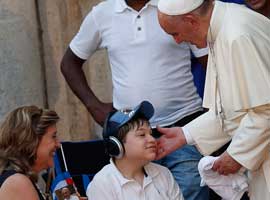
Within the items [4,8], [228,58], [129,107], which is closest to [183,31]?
[228,58]

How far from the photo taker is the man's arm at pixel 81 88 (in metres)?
6.01

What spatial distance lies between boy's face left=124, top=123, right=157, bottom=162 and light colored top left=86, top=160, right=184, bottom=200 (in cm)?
11

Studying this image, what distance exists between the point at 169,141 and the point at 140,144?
6.5 inches

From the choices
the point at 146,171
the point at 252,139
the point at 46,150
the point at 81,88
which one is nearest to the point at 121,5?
the point at 81,88

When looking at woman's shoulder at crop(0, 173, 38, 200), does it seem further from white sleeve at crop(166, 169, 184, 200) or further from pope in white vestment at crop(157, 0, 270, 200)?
pope in white vestment at crop(157, 0, 270, 200)

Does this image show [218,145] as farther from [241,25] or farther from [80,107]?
[80,107]

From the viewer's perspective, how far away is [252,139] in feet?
Result: 15.2

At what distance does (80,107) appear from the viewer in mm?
7113

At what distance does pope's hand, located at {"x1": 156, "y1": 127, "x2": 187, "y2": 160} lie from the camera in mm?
5246

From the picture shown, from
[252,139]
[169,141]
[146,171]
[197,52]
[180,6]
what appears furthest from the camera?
[197,52]

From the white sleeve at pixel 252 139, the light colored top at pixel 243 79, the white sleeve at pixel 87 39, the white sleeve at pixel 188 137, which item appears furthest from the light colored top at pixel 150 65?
the white sleeve at pixel 252 139

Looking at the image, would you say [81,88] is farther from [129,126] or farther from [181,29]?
[181,29]

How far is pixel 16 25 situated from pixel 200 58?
4.70 feet

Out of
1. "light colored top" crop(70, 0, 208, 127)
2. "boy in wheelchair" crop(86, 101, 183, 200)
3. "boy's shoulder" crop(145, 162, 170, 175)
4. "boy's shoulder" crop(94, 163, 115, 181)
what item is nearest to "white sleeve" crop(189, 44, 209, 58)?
"light colored top" crop(70, 0, 208, 127)
